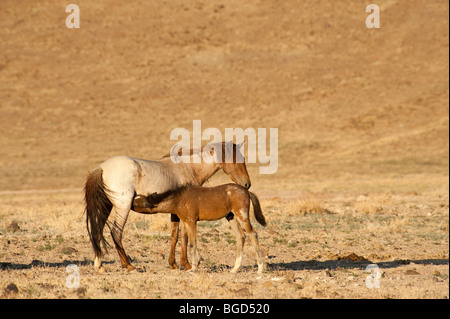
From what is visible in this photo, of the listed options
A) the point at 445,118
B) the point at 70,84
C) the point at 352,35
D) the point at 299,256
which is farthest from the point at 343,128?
the point at 299,256

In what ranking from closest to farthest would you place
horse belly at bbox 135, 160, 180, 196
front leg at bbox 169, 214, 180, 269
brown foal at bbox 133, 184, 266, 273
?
brown foal at bbox 133, 184, 266, 273
horse belly at bbox 135, 160, 180, 196
front leg at bbox 169, 214, 180, 269

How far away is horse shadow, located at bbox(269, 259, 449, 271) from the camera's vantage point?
43.5 ft

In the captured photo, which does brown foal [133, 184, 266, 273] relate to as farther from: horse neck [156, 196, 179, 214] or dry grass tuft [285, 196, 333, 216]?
dry grass tuft [285, 196, 333, 216]

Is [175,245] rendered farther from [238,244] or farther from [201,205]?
[238,244]

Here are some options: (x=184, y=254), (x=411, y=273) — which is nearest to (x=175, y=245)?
(x=184, y=254)

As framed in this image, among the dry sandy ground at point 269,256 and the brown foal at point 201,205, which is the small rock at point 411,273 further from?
the brown foal at point 201,205

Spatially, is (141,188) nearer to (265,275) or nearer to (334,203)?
(265,275)

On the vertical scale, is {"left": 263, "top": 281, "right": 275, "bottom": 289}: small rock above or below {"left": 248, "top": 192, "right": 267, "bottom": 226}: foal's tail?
below

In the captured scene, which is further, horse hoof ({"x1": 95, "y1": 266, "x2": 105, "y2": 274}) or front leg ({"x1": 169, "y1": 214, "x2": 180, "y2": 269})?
front leg ({"x1": 169, "y1": 214, "x2": 180, "y2": 269})

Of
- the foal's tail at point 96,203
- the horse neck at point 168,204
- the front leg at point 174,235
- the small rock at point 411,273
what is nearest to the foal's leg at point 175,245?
the front leg at point 174,235

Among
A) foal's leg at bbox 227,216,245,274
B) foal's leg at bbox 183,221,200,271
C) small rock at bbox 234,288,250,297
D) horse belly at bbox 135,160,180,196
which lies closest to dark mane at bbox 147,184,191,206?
horse belly at bbox 135,160,180,196

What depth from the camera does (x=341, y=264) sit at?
45.1 feet

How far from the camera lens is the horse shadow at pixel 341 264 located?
13.3 m

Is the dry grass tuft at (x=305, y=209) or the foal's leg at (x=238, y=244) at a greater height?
the dry grass tuft at (x=305, y=209)
